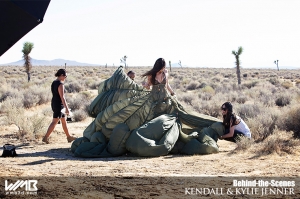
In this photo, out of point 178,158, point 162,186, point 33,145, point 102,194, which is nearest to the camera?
point 102,194

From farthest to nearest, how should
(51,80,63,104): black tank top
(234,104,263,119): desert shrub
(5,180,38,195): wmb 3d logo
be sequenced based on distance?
(234,104,263,119): desert shrub → (51,80,63,104): black tank top → (5,180,38,195): wmb 3d logo

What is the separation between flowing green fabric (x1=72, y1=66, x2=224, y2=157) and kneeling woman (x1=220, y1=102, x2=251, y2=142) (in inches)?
13.4

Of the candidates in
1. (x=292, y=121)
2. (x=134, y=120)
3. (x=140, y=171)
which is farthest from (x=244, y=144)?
(x=292, y=121)

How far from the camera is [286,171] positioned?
6.71 m

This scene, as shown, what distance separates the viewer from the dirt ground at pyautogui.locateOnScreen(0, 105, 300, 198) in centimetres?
543

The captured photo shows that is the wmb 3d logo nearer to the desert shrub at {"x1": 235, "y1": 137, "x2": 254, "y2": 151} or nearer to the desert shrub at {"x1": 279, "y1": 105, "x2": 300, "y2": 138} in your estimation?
the desert shrub at {"x1": 235, "y1": 137, "x2": 254, "y2": 151}

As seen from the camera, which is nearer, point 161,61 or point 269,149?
point 269,149

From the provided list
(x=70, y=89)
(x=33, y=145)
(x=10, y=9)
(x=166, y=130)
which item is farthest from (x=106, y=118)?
(x=70, y=89)

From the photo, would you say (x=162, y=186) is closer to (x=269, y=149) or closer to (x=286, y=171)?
(x=286, y=171)

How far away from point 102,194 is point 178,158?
3.00 m

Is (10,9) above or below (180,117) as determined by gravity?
above

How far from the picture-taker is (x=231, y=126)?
9.16 metres

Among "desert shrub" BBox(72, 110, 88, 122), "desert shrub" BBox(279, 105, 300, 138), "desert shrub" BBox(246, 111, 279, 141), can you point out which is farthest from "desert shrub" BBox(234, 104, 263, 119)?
"desert shrub" BBox(72, 110, 88, 122)

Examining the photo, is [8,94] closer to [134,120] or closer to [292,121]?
[134,120]
